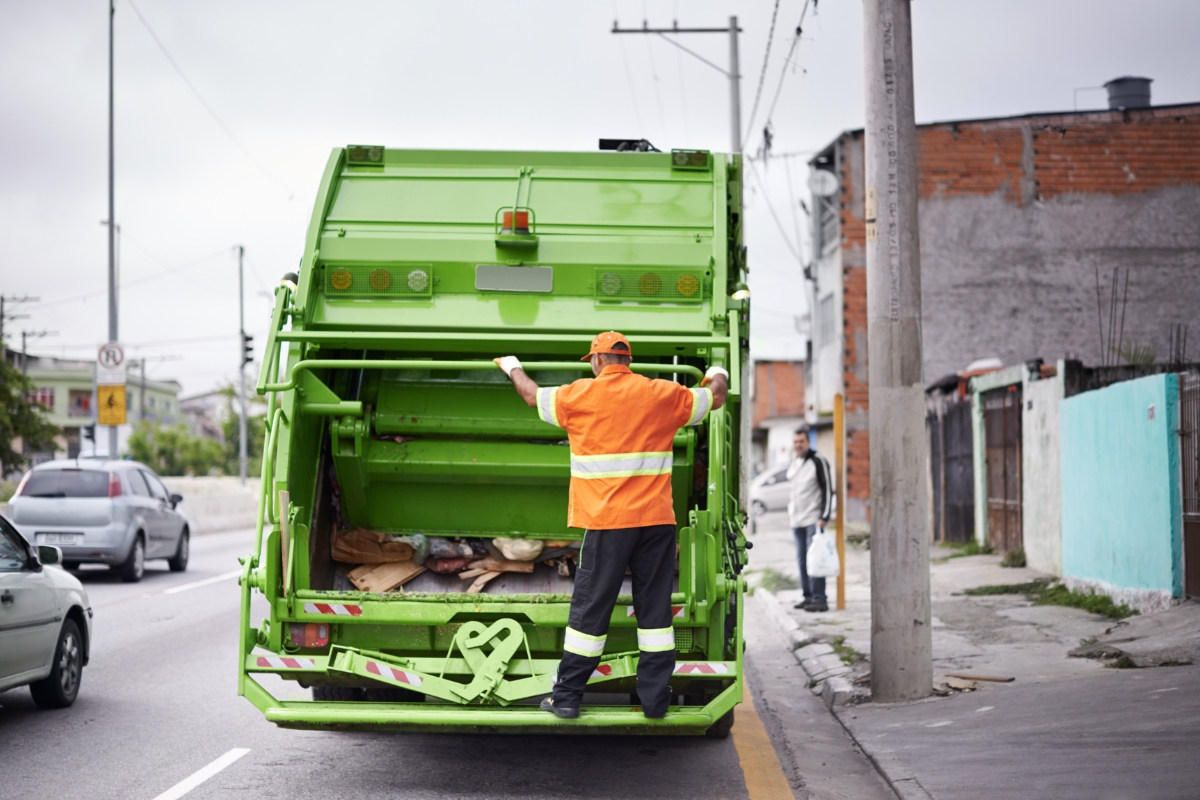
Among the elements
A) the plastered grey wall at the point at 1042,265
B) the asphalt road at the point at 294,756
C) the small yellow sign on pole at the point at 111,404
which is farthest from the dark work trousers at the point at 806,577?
the small yellow sign on pole at the point at 111,404

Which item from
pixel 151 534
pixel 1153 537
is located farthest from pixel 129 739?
pixel 151 534

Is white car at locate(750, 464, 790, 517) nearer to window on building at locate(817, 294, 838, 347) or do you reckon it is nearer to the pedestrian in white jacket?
window on building at locate(817, 294, 838, 347)

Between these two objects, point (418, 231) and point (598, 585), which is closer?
point (598, 585)

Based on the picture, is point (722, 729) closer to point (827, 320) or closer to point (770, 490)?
point (827, 320)

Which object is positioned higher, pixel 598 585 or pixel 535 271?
pixel 535 271

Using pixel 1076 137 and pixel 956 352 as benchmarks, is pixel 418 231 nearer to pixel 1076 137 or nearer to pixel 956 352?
pixel 956 352

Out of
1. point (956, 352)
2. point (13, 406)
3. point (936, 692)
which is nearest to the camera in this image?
point (936, 692)

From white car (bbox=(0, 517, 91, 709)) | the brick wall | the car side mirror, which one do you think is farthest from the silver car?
the brick wall

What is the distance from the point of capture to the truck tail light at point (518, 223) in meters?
6.68

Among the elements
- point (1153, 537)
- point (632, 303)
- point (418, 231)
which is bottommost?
point (1153, 537)

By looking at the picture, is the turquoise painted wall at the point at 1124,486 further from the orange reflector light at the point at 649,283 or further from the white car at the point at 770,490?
the white car at the point at 770,490

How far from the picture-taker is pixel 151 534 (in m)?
16.6

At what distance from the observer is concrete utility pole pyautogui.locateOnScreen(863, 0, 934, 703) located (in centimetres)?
725

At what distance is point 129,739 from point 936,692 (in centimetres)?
452
